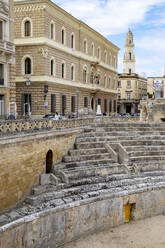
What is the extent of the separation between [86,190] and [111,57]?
35.8 metres

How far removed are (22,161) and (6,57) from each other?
36.8ft

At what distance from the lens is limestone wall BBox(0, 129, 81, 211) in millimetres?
13156

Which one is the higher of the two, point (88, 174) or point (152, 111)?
point (152, 111)

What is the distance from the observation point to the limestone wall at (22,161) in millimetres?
13156

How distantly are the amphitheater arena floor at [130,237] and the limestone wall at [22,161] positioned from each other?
3572 mm

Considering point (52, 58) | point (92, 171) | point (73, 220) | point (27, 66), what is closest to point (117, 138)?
point (92, 171)

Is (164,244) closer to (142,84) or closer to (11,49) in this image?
(11,49)

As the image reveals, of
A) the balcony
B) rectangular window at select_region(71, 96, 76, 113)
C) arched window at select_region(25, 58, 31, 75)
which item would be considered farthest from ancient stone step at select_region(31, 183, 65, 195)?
rectangular window at select_region(71, 96, 76, 113)

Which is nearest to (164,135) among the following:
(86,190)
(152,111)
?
(152,111)

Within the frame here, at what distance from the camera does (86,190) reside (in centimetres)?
1448

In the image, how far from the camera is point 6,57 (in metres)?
22.5

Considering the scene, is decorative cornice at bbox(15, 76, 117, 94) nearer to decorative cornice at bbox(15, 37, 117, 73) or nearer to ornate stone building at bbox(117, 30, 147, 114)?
decorative cornice at bbox(15, 37, 117, 73)

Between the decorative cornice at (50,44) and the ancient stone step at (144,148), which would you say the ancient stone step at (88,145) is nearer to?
the ancient stone step at (144,148)

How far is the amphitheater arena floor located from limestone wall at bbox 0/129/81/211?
357 cm
